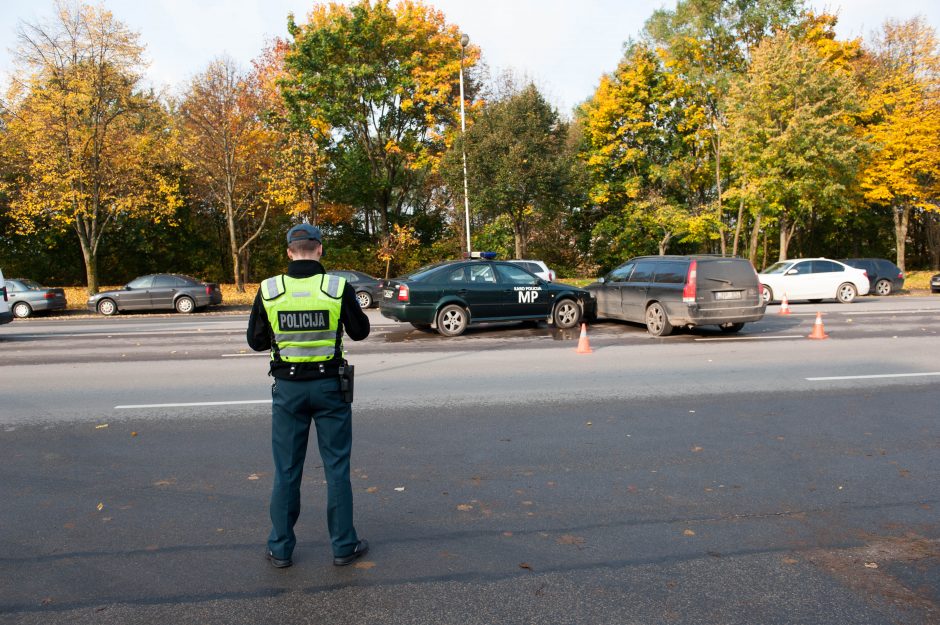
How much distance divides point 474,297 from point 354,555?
35.6ft

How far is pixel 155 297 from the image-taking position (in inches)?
936

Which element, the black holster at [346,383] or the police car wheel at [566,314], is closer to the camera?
the black holster at [346,383]

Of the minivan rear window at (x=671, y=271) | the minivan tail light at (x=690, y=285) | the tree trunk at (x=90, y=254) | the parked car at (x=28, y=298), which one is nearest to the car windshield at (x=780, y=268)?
the minivan rear window at (x=671, y=271)

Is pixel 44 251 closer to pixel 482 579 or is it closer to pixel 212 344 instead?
pixel 212 344

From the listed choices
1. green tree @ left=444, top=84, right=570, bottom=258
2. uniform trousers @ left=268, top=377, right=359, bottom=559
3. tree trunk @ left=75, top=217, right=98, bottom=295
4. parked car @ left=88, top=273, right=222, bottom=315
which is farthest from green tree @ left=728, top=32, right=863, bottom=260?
uniform trousers @ left=268, top=377, right=359, bottom=559

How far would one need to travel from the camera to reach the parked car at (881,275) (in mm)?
26547

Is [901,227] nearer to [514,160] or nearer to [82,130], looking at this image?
[514,160]

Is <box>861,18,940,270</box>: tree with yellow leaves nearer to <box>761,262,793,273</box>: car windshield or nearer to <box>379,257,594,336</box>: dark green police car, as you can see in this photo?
<box>761,262,793,273</box>: car windshield

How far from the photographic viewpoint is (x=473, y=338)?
545 inches

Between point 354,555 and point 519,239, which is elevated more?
point 519,239

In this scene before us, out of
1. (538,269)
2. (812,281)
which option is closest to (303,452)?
(538,269)

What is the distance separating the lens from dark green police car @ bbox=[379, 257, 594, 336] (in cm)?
1417

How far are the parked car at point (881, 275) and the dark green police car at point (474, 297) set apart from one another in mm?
16999

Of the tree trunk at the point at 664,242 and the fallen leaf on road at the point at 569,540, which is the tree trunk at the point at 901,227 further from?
the fallen leaf on road at the point at 569,540
